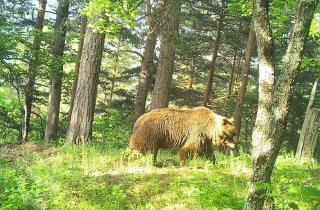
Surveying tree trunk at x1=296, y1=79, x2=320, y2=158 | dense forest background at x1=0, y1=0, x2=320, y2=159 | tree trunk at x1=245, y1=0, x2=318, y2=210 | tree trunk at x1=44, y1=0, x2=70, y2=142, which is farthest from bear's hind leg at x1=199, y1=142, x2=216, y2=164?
tree trunk at x1=44, y1=0, x2=70, y2=142

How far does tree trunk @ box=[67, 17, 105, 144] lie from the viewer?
1158 centimetres

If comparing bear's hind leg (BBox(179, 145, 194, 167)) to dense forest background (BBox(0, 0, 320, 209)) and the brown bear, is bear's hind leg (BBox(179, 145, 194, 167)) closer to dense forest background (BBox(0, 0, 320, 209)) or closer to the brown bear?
the brown bear

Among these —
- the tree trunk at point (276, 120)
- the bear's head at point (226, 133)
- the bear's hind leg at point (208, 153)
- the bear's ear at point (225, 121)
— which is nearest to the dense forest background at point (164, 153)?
the tree trunk at point (276, 120)

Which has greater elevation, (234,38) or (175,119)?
(234,38)

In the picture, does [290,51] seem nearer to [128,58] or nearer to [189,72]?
[189,72]

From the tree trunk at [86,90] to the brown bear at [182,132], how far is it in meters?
3.28

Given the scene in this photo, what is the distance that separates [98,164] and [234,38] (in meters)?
16.1

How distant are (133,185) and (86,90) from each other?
557cm

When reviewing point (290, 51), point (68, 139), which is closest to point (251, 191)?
point (290, 51)

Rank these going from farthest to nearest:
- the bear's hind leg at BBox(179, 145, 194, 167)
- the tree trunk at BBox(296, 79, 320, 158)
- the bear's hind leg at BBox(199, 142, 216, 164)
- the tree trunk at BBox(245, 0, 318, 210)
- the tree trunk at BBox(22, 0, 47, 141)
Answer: the tree trunk at BBox(22, 0, 47, 141) → the tree trunk at BBox(296, 79, 320, 158) → the bear's hind leg at BBox(199, 142, 216, 164) → the bear's hind leg at BBox(179, 145, 194, 167) → the tree trunk at BBox(245, 0, 318, 210)

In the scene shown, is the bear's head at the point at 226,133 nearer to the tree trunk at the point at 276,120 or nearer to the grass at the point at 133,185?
the grass at the point at 133,185

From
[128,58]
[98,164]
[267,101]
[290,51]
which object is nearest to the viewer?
[290,51]

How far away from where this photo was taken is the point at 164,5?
12758 mm

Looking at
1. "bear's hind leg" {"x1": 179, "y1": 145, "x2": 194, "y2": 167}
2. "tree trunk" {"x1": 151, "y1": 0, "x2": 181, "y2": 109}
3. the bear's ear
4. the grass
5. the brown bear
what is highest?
"tree trunk" {"x1": 151, "y1": 0, "x2": 181, "y2": 109}
